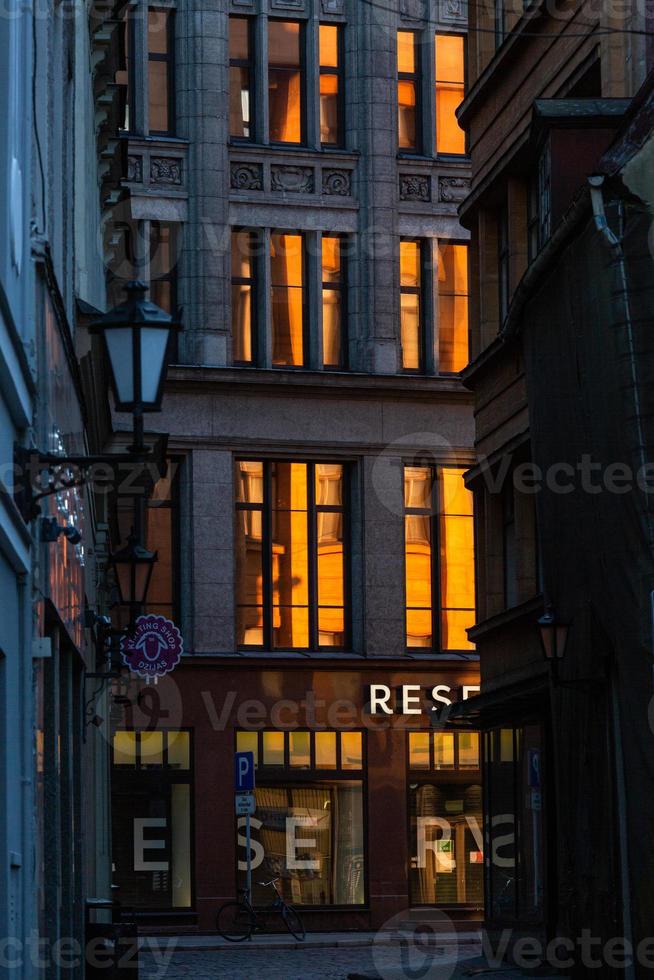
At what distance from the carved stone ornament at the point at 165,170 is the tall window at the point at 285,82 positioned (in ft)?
6.60

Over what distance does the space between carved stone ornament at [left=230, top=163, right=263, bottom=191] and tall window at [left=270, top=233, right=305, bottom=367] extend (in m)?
1.03

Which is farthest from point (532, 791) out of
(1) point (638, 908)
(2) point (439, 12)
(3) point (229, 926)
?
(2) point (439, 12)

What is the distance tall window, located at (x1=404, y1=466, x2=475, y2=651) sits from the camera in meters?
40.9

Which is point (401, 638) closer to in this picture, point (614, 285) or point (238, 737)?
point (238, 737)

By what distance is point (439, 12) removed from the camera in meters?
42.0

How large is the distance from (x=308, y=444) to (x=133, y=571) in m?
19.9

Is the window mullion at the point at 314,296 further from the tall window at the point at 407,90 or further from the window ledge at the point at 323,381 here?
the tall window at the point at 407,90

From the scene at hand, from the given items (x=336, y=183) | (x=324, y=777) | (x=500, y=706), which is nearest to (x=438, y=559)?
(x=324, y=777)

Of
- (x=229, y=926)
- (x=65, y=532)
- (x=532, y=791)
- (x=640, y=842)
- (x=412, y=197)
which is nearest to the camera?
(x=65, y=532)

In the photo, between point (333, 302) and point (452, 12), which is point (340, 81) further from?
point (333, 302)

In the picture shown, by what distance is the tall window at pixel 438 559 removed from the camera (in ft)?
134

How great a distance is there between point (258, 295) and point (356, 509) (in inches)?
178

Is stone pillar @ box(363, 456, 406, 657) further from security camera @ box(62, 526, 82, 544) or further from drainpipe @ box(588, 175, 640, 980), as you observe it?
security camera @ box(62, 526, 82, 544)

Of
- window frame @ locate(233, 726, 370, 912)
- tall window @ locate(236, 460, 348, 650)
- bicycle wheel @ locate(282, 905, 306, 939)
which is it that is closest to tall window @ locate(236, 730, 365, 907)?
window frame @ locate(233, 726, 370, 912)
